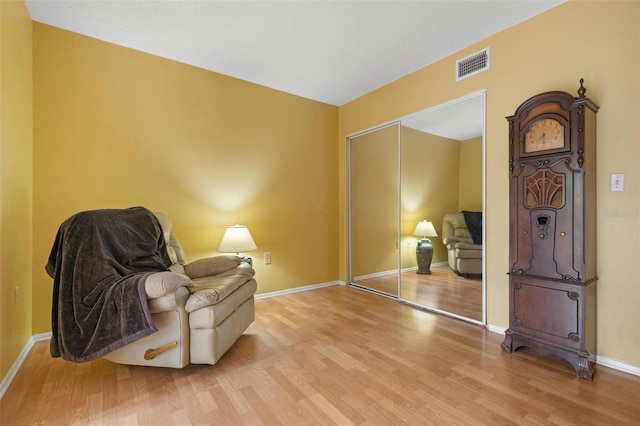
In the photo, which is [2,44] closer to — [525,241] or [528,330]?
[525,241]

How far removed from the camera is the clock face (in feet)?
6.71

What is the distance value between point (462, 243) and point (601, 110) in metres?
1.44

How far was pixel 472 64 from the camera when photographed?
2814 mm

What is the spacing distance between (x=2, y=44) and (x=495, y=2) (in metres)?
3.27

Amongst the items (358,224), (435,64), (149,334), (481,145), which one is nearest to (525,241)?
(481,145)

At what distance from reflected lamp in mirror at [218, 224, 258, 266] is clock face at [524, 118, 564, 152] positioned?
255 centimetres

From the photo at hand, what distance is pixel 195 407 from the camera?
1629mm

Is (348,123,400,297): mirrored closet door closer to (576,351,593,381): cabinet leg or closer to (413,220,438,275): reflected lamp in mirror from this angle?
(413,220,438,275): reflected lamp in mirror

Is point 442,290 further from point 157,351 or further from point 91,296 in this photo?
point 91,296

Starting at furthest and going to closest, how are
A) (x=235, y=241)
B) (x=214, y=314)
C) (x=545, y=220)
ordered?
(x=235, y=241), (x=545, y=220), (x=214, y=314)

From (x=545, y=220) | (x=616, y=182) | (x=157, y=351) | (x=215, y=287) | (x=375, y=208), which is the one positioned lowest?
(x=157, y=351)

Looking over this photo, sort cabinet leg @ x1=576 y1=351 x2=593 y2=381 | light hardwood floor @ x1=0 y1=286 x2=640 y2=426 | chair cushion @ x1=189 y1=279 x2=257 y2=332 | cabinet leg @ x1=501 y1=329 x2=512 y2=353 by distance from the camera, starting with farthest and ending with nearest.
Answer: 1. cabinet leg @ x1=501 y1=329 x2=512 y2=353
2. chair cushion @ x1=189 y1=279 x2=257 y2=332
3. cabinet leg @ x1=576 y1=351 x2=593 y2=381
4. light hardwood floor @ x1=0 y1=286 x2=640 y2=426

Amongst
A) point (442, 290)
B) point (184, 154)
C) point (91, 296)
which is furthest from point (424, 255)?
point (91, 296)

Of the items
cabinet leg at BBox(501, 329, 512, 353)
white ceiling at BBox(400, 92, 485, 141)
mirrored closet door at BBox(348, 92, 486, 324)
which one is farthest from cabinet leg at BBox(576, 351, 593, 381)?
white ceiling at BBox(400, 92, 485, 141)
